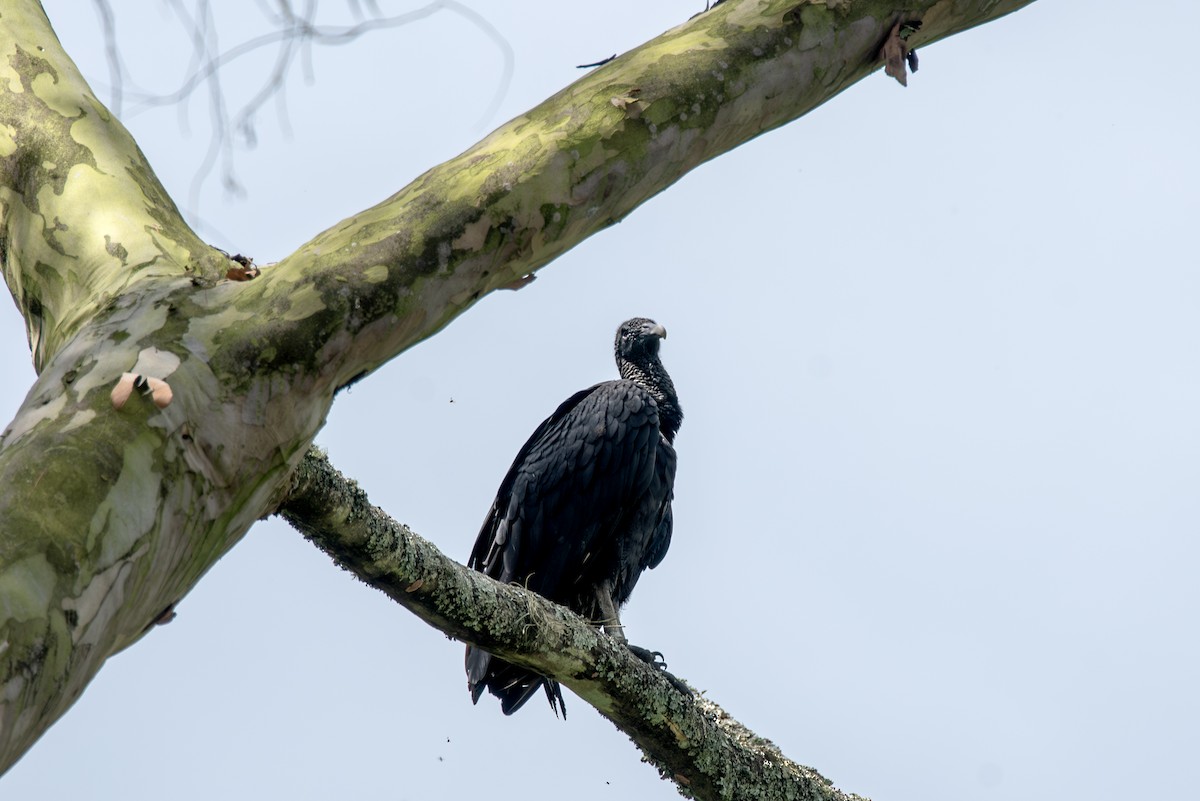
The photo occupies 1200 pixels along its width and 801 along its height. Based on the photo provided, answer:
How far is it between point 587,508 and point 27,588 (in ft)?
12.8

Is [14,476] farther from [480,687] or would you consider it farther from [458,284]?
[480,687]

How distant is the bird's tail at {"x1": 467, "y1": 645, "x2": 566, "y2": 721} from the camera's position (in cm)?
469

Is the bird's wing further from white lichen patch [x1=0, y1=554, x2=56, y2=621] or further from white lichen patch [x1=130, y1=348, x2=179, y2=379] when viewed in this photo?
white lichen patch [x1=0, y1=554, x2=56, y2=621]

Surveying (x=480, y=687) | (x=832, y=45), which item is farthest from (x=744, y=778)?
(x=832, y=45)

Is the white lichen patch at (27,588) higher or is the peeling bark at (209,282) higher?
the peeling bark at (209,282)

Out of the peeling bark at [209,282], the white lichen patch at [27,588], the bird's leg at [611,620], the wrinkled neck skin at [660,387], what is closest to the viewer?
the white lichen patch at [27,588]

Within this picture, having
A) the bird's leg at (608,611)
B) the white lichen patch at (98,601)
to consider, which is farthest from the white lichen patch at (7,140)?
the bird's leg at (608,611)

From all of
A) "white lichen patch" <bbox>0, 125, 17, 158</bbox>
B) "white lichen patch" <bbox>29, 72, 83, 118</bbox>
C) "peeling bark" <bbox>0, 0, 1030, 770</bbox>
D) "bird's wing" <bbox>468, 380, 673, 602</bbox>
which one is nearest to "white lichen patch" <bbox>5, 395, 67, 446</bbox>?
"peeling bark" <bbox>0, 0, 1030, 770</bbox>

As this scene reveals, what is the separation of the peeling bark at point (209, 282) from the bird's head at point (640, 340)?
400 cm

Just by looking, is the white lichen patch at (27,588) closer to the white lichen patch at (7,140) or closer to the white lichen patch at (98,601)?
the white lichen patch at (98,601)

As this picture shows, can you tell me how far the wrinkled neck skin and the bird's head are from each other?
0.03 metres

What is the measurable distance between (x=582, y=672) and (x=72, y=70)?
2334mm

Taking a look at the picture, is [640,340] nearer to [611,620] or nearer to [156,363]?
Answer: [611,620]

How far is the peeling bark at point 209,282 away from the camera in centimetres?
150
